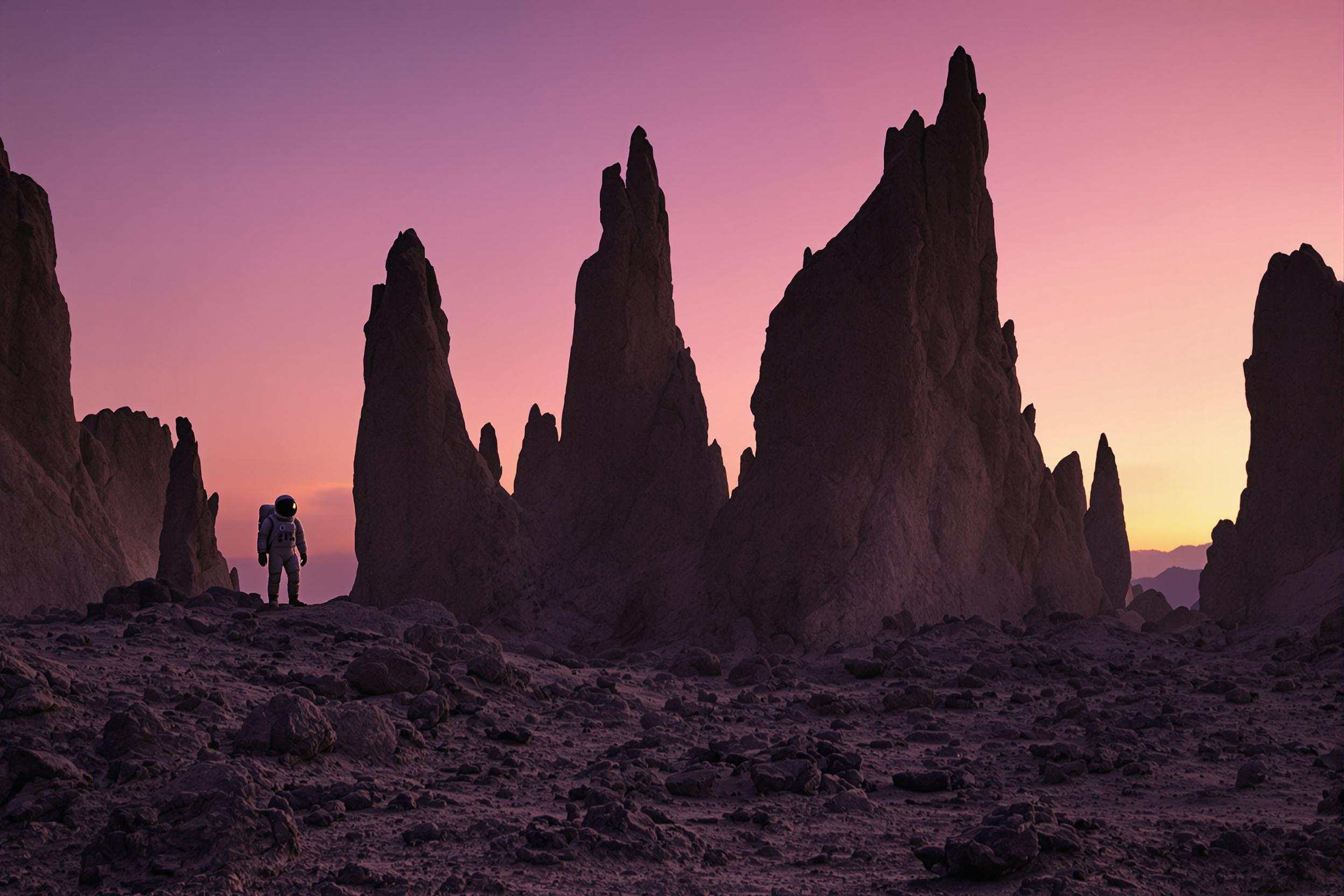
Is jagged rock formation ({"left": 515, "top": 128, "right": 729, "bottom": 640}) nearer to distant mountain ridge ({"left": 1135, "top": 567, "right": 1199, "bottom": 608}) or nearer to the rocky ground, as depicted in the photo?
the rocky ground

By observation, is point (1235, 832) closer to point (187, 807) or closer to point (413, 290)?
point (187, 807)

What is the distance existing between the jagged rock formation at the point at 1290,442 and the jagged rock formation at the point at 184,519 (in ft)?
83.5

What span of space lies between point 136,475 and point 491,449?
50.9 ft

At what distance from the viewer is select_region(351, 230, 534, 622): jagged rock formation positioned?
22.5 metres

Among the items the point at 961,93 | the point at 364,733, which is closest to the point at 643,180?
the point at 961,93

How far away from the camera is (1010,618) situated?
20219mm

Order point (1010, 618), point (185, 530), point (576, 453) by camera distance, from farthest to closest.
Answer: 1. point (185, 530)
2. point (576, 453)
3. point (1010, 618)

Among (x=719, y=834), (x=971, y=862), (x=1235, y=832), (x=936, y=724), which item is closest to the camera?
(x=971, y=862)

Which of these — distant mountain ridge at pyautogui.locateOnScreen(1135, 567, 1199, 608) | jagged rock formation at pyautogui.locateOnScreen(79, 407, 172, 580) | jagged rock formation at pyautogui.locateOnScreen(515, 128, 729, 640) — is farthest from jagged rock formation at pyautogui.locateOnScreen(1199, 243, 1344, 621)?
distant mountain ridge at pyautogui.locateOnScreen(1135, 567, 1199, 608)

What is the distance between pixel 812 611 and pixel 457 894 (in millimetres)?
13532

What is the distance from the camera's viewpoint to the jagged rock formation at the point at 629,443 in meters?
24.6

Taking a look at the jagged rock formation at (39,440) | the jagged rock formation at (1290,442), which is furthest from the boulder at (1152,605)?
the jagged rock formation at (39,440)

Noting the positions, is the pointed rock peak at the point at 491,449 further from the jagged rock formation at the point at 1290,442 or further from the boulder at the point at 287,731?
the boulder at the point at 287,731

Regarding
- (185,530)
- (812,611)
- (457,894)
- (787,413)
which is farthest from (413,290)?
(457,894)
